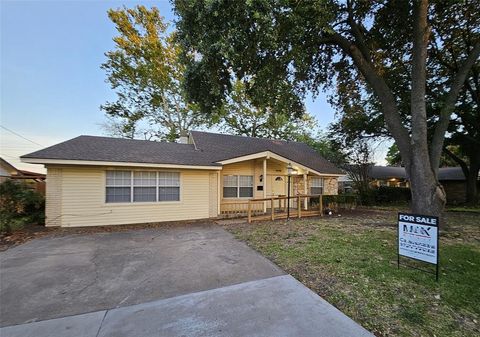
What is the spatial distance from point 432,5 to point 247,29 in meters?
8.37

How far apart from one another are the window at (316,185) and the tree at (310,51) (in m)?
6.39

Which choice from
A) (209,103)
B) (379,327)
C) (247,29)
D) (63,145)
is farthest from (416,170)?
(63,145)

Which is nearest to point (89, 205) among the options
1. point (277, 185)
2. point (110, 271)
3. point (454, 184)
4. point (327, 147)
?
point (110, 271)

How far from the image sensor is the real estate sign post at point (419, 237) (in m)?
4.04

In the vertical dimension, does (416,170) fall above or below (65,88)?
below

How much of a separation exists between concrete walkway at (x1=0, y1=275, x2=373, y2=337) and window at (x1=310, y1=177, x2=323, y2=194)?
12.1 meters

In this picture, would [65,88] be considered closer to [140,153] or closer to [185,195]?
[140,153]

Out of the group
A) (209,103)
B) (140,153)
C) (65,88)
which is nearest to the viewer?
(209,103)

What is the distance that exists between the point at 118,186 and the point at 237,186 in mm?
5821

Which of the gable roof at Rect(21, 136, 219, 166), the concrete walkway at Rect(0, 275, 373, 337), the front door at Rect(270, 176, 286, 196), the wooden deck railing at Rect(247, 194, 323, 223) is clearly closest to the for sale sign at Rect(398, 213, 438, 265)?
the concrete walkway at Rect(0, 275, 373, 337)

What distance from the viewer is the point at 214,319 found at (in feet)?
9.47

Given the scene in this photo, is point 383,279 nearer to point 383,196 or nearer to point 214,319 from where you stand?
point 214,319

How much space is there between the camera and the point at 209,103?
8523 millimetres

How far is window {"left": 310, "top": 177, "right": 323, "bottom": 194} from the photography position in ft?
49.1
